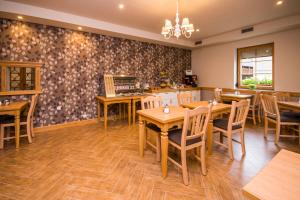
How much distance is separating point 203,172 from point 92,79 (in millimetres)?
3742

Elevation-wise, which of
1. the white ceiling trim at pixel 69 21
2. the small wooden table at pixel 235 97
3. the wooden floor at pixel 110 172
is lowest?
the wooden floor at pixel 110 172

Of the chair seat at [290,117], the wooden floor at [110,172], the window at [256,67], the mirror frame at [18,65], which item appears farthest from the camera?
the window at [256,67]

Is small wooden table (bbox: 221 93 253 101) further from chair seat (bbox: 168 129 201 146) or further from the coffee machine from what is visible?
chair seat (bbox: 168 129 201 146)

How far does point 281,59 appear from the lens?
176 inches

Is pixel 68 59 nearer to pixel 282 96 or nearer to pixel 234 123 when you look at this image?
pixel 234 123

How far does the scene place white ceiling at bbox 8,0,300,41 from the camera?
10.6ft

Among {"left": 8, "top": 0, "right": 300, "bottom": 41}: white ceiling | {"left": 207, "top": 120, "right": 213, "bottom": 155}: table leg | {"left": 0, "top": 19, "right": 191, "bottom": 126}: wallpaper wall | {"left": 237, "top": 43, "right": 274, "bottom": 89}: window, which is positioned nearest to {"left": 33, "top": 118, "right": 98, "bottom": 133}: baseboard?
{"left": 0, "top": 19, "right": 191, "bottom": 126}: wallpaper wall

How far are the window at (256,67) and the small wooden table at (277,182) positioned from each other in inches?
189

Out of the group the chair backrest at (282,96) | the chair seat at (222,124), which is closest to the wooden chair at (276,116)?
the chair backrest at (282,96)

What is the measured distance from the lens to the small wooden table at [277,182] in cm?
74

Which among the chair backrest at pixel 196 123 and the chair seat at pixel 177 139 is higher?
the chair backrest at pixel 196 123

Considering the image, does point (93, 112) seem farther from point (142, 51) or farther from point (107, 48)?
point (142, 51)

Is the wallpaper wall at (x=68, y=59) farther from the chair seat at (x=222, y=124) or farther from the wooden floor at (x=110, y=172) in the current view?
the chair seat at (x=222, y=124)

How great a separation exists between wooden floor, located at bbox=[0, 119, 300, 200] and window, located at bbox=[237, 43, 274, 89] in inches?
92.9
